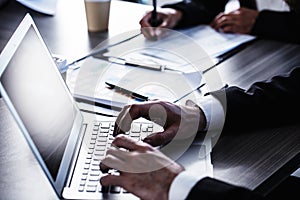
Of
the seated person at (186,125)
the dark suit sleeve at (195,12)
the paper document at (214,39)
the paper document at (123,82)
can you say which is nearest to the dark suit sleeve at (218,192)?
the seated person at (186,125)

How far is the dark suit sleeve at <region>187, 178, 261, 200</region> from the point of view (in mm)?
1076

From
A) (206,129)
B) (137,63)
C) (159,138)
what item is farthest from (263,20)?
(159,138)

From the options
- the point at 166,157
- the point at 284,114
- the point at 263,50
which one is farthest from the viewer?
the point at 263,50

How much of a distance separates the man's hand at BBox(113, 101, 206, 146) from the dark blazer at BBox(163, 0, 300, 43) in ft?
2.00

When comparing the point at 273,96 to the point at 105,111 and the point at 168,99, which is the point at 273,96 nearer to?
the point at 168,99

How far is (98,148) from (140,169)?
17 cm

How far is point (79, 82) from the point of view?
157cm

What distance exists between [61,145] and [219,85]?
526mm

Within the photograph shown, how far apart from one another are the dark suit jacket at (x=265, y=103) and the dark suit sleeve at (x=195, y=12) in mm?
566

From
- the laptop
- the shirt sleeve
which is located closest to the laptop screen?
the laptop

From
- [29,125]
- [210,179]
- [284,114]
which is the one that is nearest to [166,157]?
[210,179]

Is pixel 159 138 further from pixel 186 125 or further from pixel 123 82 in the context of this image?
pixel 123 82

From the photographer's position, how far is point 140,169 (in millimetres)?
1134

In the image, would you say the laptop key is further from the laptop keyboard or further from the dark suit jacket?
the dark suit jacket
